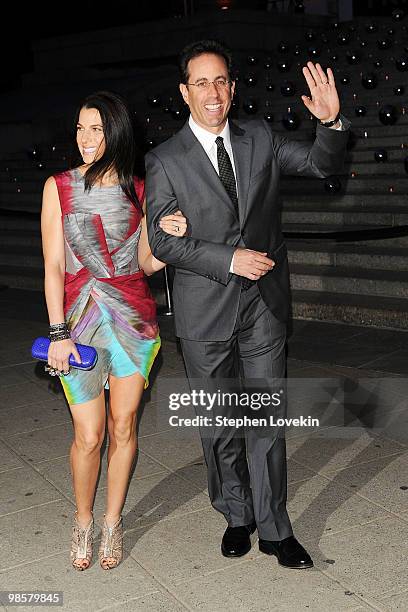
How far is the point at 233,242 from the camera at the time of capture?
12.2 feet

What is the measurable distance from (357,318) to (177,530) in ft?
14.5

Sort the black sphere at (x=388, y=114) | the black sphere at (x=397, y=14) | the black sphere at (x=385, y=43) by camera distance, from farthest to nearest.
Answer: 1. the black sphere at (x=397, y=14)
2. the black sphere at (x=385, y=43)
3. the black sphere at (x=388, y=114)

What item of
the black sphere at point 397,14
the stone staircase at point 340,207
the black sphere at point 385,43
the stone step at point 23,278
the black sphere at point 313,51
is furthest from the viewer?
the black sphere at point 397,14

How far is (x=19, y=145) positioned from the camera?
53.9ft

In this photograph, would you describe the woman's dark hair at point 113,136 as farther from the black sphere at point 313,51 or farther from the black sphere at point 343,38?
the black sphere at point 343,38

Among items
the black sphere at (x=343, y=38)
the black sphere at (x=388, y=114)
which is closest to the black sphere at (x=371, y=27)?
the black sphere at (x=343, y=38)

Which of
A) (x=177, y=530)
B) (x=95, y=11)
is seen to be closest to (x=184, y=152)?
(x=177, y=530)

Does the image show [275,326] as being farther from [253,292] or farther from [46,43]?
[46,43]

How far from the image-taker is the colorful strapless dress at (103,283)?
12.1 feet

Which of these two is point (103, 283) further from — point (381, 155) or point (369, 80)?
point (369, 80)

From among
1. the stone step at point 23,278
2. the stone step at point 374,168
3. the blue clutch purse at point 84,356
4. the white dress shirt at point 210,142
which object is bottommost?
the stone step at point 23,278

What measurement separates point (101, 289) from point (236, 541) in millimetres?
1277

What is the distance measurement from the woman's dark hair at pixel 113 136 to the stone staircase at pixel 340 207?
4.21m

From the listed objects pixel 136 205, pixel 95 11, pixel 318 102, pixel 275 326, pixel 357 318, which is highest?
pixel 95 11
